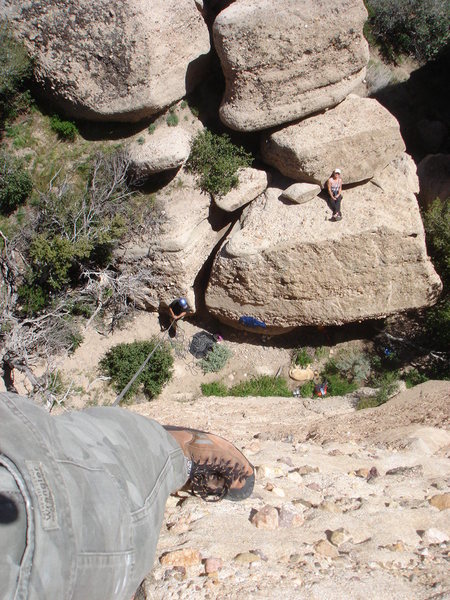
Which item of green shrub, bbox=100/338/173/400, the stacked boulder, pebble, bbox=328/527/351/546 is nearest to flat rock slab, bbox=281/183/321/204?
the stacked boulder

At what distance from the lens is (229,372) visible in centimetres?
1063

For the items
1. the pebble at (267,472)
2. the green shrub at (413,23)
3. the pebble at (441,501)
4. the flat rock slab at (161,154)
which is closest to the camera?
the pebble at (441,501)

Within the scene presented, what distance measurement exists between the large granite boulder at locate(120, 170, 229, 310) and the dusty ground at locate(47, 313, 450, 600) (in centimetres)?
309

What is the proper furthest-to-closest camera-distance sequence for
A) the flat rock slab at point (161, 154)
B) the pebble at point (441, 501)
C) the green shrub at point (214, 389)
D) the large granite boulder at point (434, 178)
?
the large granite boulder at point (434, 178) → the green shrub at point (214, 389) → the flat rock slab at point (161, 154) → the pebble at point (441, 501)

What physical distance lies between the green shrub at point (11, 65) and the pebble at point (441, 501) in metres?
8.82

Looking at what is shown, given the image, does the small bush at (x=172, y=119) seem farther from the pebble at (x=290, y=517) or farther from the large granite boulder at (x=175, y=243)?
the pebble at (x=290, y=517)

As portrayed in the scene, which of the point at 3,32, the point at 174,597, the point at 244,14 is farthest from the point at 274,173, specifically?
the point at 174,597

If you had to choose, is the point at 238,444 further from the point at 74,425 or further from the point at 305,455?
the point at 74,425

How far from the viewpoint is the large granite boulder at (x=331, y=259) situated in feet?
29.6

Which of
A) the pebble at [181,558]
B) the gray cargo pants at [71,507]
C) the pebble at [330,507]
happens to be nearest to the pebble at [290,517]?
Result: the pebble at [330,507]

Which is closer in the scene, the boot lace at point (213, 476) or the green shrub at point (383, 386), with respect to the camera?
the boot lace at point (213, 476)

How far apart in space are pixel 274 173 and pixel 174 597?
825cm

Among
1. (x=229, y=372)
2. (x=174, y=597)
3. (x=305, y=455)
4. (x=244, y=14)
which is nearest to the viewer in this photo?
(x=174, y=597)

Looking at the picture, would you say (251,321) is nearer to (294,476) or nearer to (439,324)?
(439,324)
